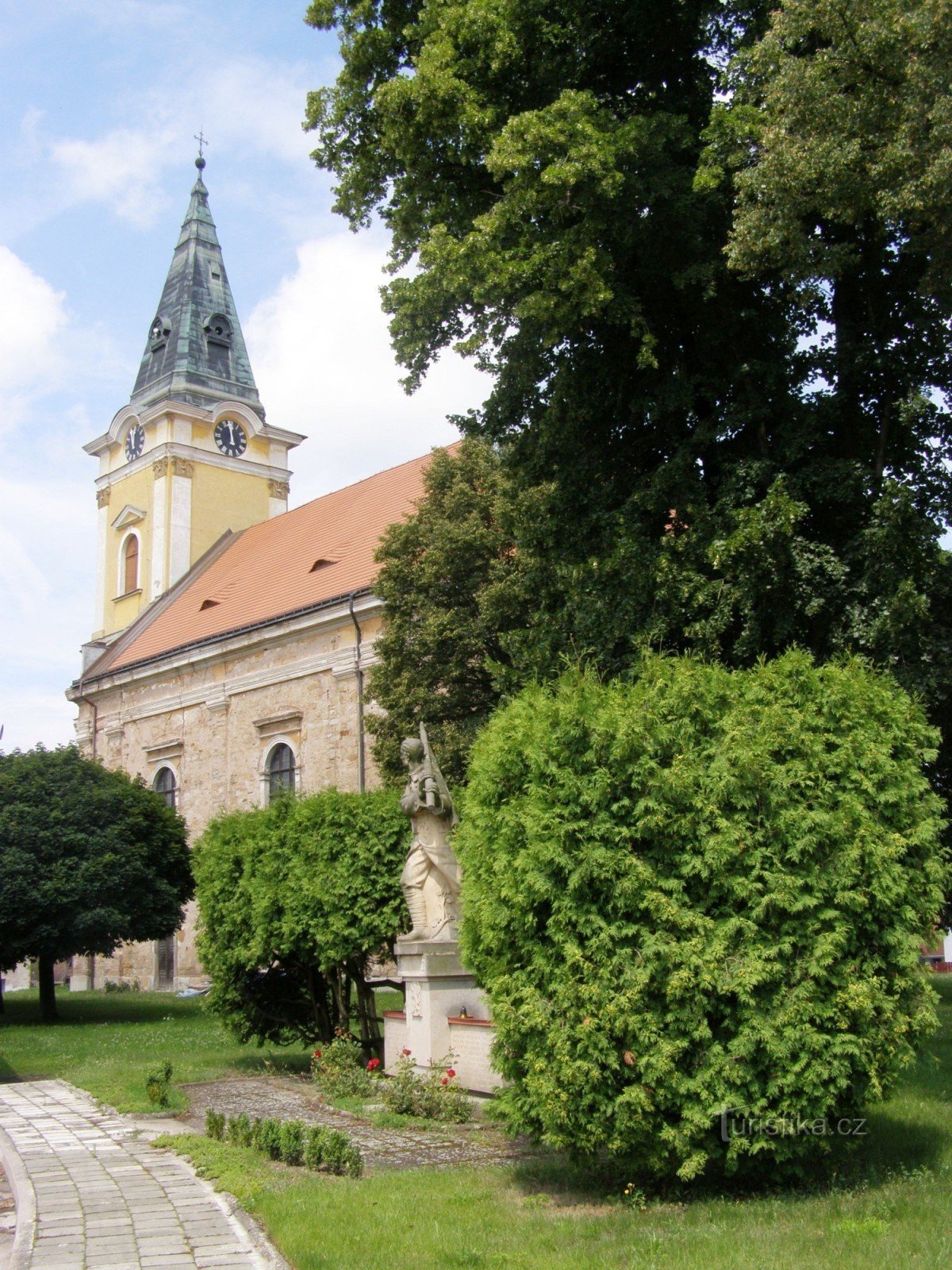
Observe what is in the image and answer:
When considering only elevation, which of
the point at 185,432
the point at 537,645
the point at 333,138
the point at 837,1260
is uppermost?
the point at 185,432

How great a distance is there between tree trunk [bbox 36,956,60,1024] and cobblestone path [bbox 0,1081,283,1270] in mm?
13901

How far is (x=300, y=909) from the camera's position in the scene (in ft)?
41.5

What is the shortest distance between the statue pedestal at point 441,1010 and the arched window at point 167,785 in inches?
921

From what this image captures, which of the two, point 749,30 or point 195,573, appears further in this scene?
point 195,573

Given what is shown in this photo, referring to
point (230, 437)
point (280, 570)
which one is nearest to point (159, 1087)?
point (280, 570)

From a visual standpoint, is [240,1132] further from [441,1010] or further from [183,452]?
[183,452]

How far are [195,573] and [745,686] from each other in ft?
110

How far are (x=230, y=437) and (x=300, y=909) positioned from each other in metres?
30.7

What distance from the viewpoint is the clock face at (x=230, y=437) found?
4069cm

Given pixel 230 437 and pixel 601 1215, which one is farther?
pixel 230 437

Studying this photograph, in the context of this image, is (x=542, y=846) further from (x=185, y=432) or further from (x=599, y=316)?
(x=185, y=432)

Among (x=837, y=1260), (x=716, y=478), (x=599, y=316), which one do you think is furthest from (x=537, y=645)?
(x=837, y=1260)

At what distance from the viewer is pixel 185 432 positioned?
39.9 meters

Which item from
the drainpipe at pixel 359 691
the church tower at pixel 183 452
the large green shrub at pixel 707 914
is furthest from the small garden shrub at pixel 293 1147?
the church tower at pixel 183 452
